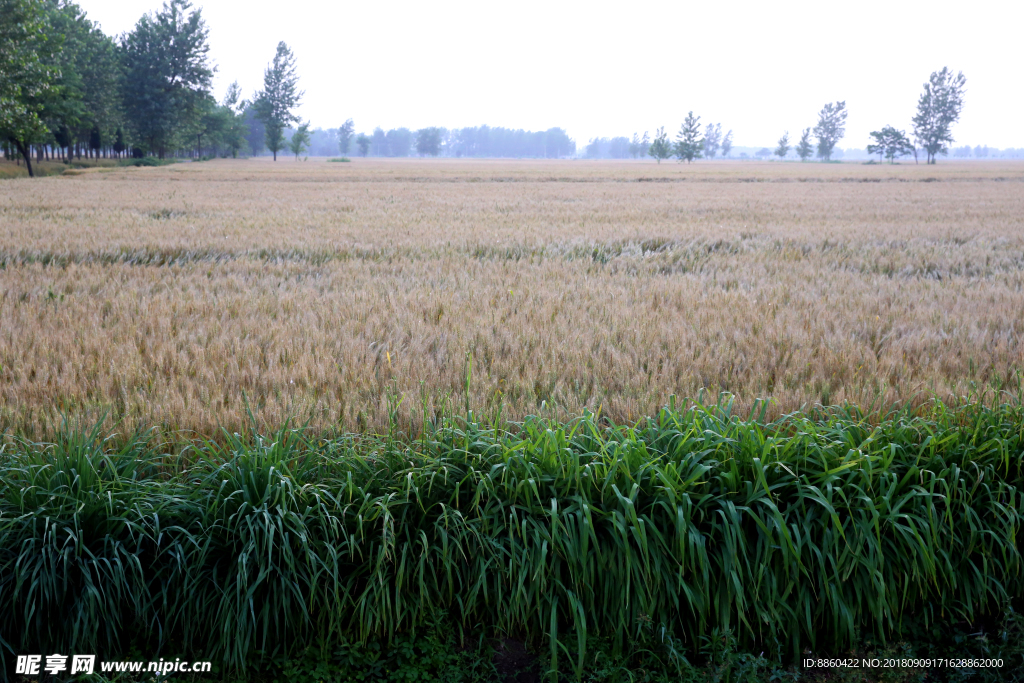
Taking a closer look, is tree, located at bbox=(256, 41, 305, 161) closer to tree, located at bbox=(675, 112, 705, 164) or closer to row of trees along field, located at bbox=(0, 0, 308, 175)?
row of trees along field, located at bbox=(0, 0, 308, 175)

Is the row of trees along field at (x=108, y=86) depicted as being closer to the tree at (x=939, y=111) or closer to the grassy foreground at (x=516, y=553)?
the grassy foreground at (x=516, y=553)

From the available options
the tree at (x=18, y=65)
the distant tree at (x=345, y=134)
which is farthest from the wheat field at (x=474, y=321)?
the distant tree at (x=345, y=134)

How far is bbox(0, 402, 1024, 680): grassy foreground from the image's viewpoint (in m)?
2.43

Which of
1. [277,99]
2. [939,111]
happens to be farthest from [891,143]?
[277,99]

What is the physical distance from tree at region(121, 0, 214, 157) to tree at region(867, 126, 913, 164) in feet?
361

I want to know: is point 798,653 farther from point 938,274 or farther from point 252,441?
point 938,274

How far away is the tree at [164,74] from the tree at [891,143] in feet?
361

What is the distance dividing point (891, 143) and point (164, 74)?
115 m

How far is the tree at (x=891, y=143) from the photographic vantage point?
114 metres

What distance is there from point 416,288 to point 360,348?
7.99 feet

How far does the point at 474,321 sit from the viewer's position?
5562 millimetres

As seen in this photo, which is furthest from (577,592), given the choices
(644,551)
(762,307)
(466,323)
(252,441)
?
(762,307)

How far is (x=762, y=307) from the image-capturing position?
6289 mm

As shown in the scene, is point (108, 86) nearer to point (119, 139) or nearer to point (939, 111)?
point (119, 139)
